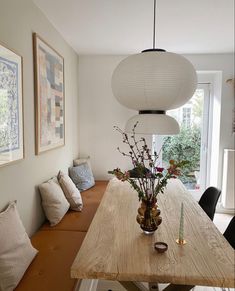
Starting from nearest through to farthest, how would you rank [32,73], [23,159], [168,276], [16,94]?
[168,276] → [16,94] → [23,159] → [32,73]

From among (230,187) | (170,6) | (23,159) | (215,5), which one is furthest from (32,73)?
(230,187)

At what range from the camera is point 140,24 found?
2.66 metres

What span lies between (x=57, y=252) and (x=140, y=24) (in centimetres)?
232

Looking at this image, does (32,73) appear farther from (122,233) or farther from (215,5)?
(215,5)

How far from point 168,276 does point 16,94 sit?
1579 millimetres

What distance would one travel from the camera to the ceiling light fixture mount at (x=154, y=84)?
114 cm

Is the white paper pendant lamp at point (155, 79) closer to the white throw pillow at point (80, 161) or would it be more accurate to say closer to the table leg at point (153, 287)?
the table leg at point (153, 287)

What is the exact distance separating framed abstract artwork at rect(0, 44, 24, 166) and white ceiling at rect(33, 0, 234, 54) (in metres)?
0.81

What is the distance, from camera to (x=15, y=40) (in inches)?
75.0

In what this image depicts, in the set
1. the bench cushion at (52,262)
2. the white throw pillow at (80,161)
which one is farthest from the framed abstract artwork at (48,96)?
the bench cushion at (52,262)

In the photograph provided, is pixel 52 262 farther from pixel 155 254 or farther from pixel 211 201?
pixel 211 201

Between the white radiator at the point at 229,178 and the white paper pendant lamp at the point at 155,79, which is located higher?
the white paper pendant lamp at the point at 155,79

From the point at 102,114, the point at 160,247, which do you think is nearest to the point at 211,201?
the point at 160,247

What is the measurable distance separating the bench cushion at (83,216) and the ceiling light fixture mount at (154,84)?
1.41 metres
